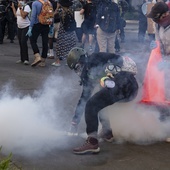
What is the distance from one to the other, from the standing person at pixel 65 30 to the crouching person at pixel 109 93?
4692 mm

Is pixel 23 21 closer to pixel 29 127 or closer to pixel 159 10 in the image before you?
pixel 29 127

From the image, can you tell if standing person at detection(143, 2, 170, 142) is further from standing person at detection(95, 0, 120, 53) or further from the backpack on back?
the backpack on back

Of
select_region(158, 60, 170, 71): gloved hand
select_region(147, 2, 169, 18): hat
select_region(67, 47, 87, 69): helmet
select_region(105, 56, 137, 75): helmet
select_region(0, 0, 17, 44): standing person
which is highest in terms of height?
select_region(147, 2, 169, 18): hat

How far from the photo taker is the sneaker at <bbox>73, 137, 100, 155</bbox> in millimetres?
4832

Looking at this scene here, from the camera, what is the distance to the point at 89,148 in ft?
15.9

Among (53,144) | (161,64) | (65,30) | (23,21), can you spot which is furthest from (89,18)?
(53,144)

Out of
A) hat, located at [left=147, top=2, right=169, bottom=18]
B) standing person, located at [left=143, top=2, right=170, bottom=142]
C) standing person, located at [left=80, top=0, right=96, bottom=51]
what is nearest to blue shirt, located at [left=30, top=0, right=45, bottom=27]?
standing person, located at [left=80, top=0, right=96, bottom=51]

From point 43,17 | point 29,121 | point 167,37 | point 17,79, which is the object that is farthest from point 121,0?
point 29,121

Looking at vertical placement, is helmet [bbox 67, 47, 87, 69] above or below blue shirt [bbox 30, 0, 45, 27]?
above

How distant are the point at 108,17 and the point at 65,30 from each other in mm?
1416

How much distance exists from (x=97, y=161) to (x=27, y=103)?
122 cm

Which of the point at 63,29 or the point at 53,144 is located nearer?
the point at 53,144

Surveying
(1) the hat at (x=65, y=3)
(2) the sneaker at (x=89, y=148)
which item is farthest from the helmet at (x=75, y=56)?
(1) the hat at (x=65, y=3)

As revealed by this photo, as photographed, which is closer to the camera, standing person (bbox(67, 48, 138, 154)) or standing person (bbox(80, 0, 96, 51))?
standing person (bbox(67, 48, 138, 154))
